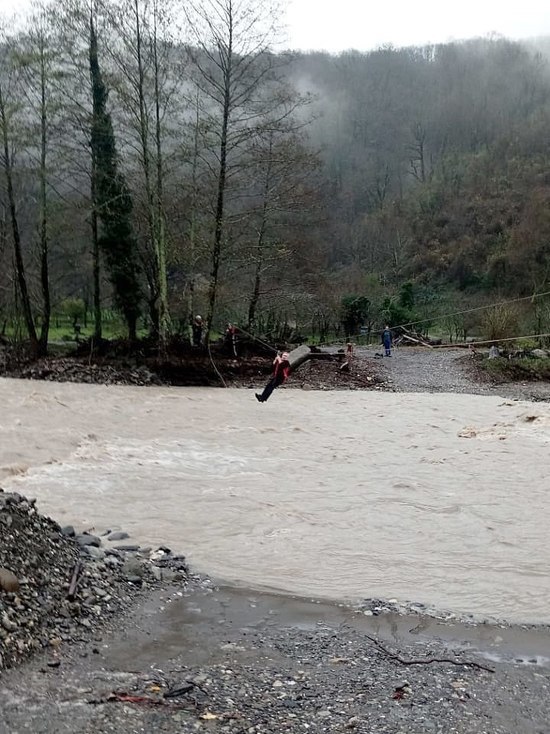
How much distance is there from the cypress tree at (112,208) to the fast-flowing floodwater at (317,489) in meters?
11.0

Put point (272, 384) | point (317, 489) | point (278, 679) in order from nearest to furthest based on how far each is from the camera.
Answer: point (278, 679) < point (317, 489) < point (272, 384)

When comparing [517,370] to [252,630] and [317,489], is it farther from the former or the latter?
[252,630]

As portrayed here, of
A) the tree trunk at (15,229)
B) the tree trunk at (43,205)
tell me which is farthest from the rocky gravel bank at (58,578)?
the tree trunk at (43,205)

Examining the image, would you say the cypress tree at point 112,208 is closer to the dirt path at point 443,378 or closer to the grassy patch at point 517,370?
the dirt path at point 443,378

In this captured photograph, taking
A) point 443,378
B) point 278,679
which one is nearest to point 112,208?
point 443,378

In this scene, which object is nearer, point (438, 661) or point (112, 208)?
point (438, 661)

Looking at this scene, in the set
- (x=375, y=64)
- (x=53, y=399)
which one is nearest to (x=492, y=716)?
(x=53, y=399)

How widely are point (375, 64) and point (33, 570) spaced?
5232 inches

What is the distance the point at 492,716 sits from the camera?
4234 mm

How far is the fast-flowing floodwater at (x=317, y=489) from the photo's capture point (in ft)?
22.5

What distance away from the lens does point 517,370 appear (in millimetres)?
23547

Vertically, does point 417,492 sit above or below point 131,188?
below

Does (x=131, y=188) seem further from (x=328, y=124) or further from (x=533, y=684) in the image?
(x=328, y=124)

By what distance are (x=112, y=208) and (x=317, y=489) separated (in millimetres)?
20136
